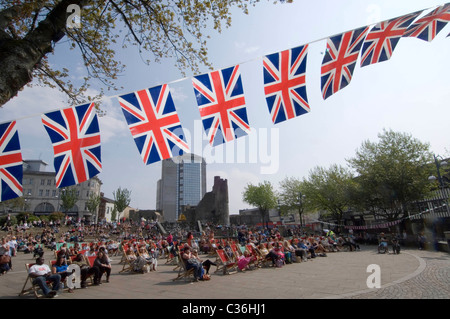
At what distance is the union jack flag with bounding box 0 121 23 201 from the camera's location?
4.66m

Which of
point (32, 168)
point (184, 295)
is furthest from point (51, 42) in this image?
point (32, 168)

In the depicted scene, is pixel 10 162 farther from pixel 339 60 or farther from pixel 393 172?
pixel 393 172

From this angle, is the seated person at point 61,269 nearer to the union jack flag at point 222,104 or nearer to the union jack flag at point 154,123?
the union jack flag at point 154,123

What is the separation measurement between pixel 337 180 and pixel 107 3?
31.5m

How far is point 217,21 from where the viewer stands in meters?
7.09

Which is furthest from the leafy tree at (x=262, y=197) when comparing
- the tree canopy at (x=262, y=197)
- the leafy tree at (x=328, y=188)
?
the leafy tree at (x=328, y=188)

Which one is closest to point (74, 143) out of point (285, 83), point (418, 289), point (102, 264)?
point (102, 264)

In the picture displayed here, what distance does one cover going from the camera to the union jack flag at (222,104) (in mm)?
6082

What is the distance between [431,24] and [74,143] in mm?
9405

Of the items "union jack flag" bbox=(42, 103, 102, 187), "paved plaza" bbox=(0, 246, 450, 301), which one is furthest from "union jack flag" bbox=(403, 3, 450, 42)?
"union jack flag" bbox=(42, 103, 102, 187)

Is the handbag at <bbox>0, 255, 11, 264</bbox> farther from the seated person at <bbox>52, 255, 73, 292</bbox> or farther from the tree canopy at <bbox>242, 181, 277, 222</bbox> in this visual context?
the tree canopy at <bbox>242, 181, 277, 222</bbox>

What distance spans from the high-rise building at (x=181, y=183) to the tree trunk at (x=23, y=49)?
9370 centimetres

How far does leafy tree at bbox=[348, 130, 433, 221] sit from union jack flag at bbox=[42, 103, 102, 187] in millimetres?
23216

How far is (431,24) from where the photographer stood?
6145 mm
